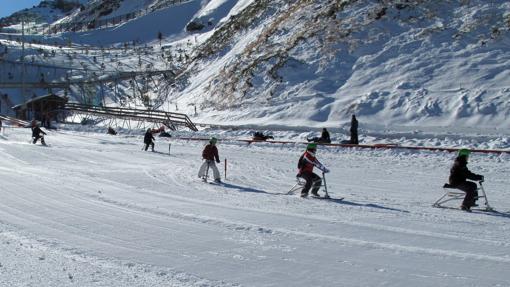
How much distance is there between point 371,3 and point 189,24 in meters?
80.5

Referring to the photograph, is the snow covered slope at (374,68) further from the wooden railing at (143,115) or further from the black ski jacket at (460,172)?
the black ski jacket at (460,172)

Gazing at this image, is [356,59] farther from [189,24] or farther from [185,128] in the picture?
[189,24]

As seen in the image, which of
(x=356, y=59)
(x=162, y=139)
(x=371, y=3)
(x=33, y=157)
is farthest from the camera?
(x=371, y=3)

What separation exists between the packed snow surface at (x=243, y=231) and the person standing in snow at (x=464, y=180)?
473 mm

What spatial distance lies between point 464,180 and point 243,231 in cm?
590

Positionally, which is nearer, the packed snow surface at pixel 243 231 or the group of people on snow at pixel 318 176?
the packed snow surface at pixel 243 231

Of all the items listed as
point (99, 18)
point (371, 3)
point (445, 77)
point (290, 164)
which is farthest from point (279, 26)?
point (99, 18)

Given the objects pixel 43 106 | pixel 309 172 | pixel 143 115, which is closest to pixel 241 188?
pixel 309 172

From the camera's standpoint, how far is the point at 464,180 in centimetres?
1295

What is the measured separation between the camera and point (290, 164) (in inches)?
913

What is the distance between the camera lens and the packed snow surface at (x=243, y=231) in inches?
291

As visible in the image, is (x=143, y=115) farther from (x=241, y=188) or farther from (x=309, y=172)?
(x=309, y=172)

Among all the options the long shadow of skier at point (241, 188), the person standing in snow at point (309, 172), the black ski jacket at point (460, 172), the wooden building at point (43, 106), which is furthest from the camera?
the wooden building at point (43, 106)

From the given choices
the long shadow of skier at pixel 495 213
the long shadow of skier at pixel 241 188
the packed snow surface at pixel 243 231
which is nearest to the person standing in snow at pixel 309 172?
the packed snow surface at pixel 243 231
